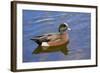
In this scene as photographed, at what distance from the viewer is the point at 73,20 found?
1.95 meters

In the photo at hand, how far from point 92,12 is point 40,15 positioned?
1.70 ft

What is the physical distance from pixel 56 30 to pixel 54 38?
7cm

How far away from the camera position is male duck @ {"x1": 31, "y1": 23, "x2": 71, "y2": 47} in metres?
1.84

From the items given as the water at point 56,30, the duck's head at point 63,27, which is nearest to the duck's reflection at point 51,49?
the water at point 56,30

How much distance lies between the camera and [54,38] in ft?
6.20

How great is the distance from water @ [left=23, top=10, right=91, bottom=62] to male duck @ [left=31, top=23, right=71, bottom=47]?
0.10 ft

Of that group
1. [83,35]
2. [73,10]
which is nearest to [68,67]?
[83,35]

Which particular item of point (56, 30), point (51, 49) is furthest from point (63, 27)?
point (51, 49)

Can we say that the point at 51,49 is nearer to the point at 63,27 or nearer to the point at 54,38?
the point at 54,38

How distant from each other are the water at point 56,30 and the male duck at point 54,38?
3 cm

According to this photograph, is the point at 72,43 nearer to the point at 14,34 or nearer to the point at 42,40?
the point at 42,40

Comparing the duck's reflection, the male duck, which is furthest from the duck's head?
the duck's reflection

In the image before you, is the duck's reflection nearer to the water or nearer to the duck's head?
the water

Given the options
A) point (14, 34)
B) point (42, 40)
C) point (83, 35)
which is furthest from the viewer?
point (83, 35)
